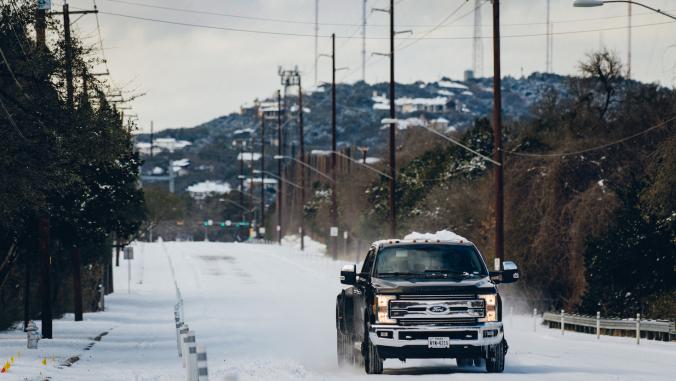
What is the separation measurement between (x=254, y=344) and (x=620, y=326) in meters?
10.5

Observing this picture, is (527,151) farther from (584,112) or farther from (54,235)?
(54,235)

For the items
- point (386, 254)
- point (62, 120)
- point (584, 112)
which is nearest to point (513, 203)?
point (584, 112)

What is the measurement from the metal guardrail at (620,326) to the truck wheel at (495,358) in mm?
14892

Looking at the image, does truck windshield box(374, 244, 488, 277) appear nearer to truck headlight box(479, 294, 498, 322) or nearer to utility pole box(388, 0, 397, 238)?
truck headlight box(479, 294, 498, 322)

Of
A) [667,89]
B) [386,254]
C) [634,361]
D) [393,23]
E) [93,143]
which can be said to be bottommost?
[634,361]

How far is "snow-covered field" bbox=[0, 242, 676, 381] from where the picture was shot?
2306cm

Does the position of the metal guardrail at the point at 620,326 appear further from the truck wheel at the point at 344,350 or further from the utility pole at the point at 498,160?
the truck wheel at the point at 344,350

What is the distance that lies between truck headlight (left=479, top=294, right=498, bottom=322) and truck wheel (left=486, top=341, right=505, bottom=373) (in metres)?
0.48

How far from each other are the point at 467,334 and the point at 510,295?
35728 mm

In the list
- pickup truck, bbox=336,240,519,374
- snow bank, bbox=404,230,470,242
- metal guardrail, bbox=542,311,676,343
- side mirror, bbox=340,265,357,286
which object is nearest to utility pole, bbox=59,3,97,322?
snow bank, bbox=404,230,470,242

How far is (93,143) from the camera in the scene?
33.3 meters

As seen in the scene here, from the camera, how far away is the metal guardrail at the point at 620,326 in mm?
35594

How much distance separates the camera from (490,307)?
20938mm

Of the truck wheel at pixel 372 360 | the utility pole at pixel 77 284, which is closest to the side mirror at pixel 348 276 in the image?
the truck wheel at pixel 372 360
